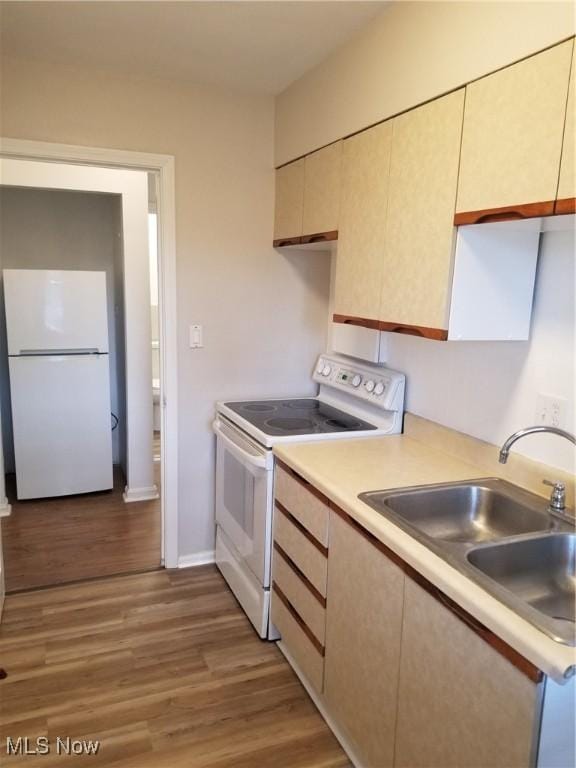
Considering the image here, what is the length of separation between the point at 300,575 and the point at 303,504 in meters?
0.29

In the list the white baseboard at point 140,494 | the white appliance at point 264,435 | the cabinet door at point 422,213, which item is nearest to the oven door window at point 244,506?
the white appliance at point 264,435

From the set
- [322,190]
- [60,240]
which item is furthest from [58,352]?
[322,190]

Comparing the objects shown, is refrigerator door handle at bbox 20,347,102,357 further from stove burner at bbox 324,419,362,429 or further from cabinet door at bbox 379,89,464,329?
cabinet door at bbox 379,89,464,329

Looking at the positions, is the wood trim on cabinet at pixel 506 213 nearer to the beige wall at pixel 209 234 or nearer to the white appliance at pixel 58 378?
the beige wall at pixel 209 234

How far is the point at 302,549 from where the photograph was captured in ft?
6.65

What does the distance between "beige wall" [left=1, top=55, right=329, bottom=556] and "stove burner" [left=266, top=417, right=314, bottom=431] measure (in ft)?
1.67

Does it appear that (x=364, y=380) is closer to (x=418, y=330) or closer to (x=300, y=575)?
(x=418, y=330)

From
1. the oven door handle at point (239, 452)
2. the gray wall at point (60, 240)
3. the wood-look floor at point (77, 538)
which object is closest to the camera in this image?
the oven door handle at point (239, 452)

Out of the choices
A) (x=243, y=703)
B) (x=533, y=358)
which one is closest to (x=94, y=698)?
(x=243, y=703)

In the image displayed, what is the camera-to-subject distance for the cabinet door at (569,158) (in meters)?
1.24

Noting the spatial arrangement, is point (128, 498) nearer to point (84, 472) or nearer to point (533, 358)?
Result: point (84, 472)

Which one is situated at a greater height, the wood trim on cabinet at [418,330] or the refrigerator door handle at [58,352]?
the wood trim on cabinet at [418,330]

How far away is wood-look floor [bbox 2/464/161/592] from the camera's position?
2955mm

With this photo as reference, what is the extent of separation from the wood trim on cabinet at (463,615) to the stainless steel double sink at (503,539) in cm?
7
